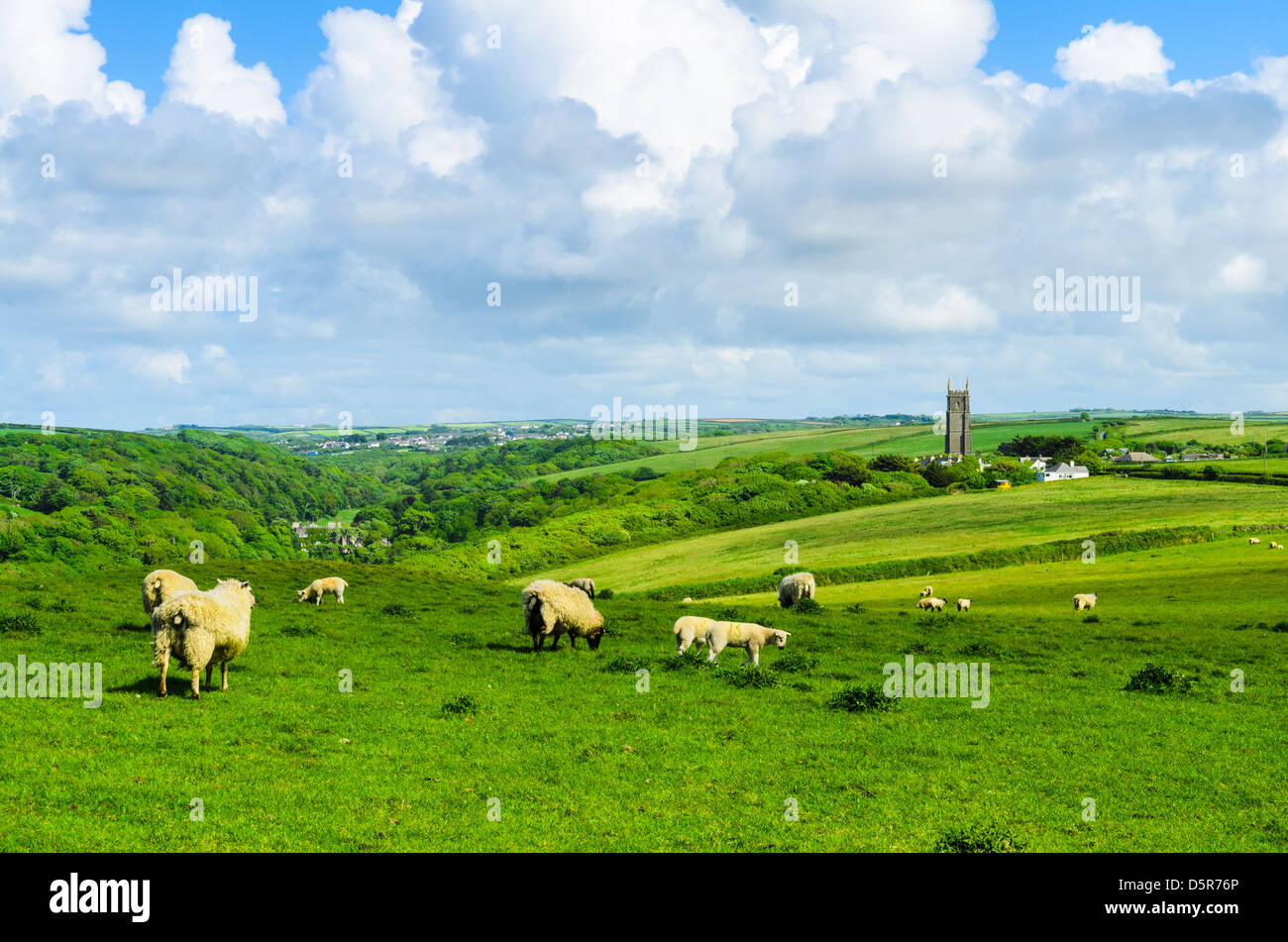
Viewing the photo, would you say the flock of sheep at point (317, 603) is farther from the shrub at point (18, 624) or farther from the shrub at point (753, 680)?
the shrub at point (18, 624)

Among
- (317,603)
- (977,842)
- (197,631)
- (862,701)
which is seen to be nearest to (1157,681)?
(862,701)

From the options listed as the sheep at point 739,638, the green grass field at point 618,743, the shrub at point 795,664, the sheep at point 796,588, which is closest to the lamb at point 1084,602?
the green grass field at point 618,743

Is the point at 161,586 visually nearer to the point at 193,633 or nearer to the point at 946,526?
the point at 193,633

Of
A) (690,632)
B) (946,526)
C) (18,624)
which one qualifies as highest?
(18,624)

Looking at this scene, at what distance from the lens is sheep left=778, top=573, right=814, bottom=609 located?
153 feet

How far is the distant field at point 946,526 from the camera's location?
83.3 meters

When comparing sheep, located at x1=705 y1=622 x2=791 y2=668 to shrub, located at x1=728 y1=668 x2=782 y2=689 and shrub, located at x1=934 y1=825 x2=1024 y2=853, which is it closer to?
shrub, located at x1=728 y1=668 x2=782 y2=689

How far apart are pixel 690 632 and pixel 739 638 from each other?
5.50 ft

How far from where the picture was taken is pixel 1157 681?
2450 cm

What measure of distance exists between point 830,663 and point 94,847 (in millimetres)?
21701

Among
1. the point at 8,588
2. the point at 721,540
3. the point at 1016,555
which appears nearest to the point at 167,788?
the point at 8,588

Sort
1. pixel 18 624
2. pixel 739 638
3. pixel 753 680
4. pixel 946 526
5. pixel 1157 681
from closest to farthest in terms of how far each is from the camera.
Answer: pixel 753 680, pixel 1157 681, pixel 18 624, pixel 739 638, pixel 946 526

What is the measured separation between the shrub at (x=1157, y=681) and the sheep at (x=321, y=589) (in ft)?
106

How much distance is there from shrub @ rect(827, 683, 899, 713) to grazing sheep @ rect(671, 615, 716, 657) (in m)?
6.42
